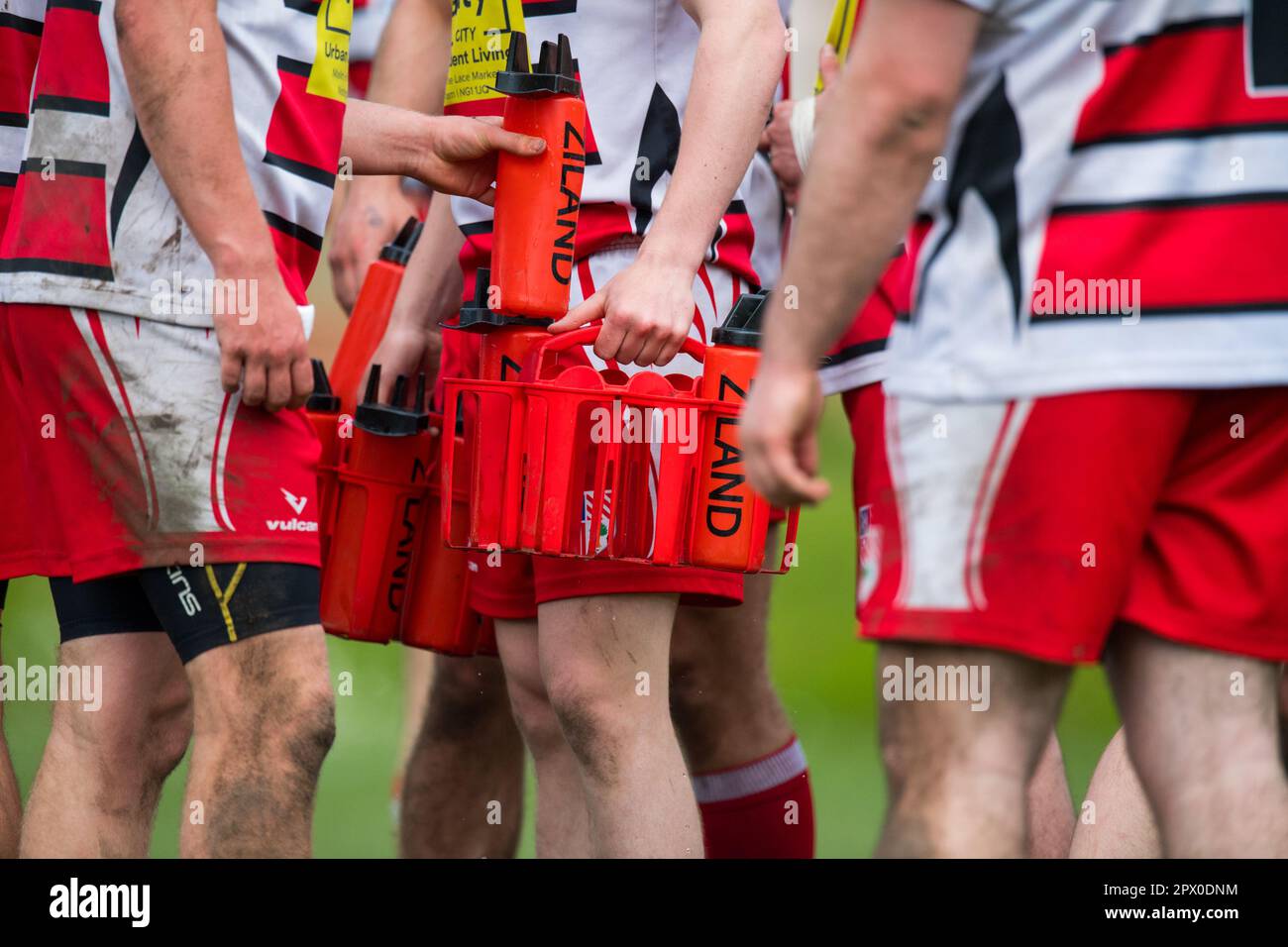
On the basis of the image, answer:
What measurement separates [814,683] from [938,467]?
15.3 feet

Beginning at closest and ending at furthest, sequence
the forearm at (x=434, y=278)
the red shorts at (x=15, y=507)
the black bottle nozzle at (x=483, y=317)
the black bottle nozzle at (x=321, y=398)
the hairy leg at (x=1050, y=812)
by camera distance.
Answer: the black bottle nozzle at (x=483, y=317) → the red shorts at (x=15, y=507) → the hairy leg at (x=1050, y=812) → the black bottle nozzle at (x=321, y=398) → the forearm at (x=434, y=278)

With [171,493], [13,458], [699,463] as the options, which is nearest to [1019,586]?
[699,463]

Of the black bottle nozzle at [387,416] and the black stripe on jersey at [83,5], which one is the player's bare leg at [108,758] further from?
the black stripe on jersey at [83,5]

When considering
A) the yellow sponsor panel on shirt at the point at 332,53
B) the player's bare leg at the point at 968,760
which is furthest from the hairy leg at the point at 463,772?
the player's bare leg at the point at 968,760

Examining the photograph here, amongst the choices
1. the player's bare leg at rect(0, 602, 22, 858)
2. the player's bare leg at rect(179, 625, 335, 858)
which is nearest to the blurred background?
the player's bare leg at rect(0, 602, 22, 858)

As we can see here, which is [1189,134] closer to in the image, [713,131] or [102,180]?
[713,131]

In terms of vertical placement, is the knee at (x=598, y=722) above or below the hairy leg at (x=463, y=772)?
above

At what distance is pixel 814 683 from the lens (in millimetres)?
6328

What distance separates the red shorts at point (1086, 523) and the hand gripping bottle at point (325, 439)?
1.60 m

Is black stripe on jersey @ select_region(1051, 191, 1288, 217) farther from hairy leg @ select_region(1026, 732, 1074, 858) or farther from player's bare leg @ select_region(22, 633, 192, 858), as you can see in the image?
player's bare leg @ select_region(22, 633, 192, 858)

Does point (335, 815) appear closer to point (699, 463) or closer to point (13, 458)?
point (13, 458)

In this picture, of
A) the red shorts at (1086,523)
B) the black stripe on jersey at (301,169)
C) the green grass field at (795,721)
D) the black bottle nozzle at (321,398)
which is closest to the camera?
the red shorts at (1086,523)

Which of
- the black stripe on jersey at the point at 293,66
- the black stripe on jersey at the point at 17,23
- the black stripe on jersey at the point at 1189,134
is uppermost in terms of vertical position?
the black stripe on jersey at the point at 17,23

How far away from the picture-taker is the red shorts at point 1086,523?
1.71 m
